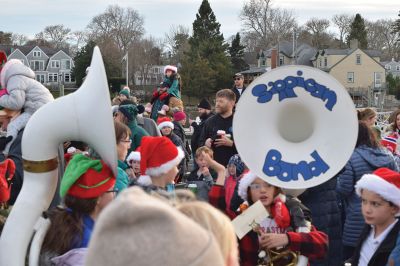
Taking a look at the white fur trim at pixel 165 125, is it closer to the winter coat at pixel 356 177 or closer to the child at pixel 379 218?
the winter coat at pixel 356 177

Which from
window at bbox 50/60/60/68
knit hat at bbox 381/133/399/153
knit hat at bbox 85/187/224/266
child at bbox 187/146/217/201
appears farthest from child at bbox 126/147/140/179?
window at bbox 50/60/60/68

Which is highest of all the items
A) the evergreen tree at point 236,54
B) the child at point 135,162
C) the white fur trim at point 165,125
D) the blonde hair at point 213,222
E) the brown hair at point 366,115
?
the evergreen tree at point 236,54

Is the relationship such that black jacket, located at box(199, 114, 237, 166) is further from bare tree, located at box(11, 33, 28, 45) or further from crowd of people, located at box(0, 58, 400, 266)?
bare tree, located at box(11, 33, 28, 45)

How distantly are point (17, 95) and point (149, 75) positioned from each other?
6518cm

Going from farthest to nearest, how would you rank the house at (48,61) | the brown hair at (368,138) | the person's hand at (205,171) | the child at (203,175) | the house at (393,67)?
the house at (393,67) < the house at (48,61) < the person's hand at (205,171) < the brown hair at (368,138) < the child at (203,175)

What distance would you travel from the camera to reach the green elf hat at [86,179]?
2.93 m

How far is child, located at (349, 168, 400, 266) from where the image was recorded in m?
3.61

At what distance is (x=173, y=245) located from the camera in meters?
1.24

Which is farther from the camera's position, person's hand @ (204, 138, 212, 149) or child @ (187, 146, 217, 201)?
person's hand @ (204, 138, 212, 149)

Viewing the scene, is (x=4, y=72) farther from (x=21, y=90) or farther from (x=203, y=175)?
(x=203, y=175)

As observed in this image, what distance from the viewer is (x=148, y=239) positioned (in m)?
1.24

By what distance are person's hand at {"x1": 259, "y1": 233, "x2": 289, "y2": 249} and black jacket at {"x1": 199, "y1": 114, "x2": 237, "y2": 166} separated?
109 inches

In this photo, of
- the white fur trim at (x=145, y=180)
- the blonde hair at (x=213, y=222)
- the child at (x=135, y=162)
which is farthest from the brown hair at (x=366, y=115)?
the blonde hair at (x=213, y=222)

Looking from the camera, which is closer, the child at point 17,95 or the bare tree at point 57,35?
the child at point 17,95
